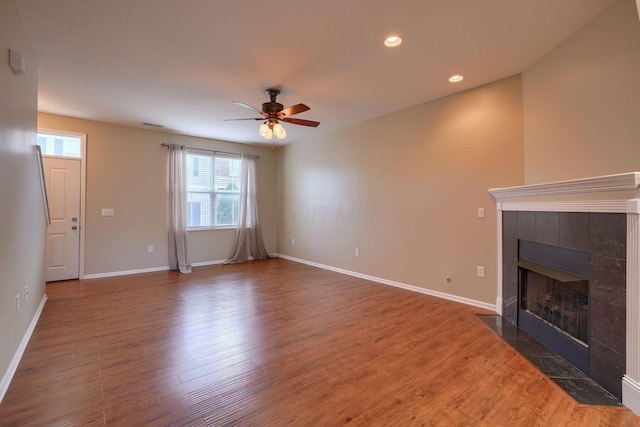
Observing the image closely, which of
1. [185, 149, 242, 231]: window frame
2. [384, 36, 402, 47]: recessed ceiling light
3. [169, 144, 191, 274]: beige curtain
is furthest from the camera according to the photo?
[185, 149, 242, 231]: window frame

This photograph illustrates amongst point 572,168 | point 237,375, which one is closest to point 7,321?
point 237,375

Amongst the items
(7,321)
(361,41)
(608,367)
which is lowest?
(608,367)

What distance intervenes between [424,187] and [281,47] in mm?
2559

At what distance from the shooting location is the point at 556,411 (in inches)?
64.9

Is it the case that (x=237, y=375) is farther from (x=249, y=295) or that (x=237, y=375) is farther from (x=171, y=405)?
(x=249, y=295)

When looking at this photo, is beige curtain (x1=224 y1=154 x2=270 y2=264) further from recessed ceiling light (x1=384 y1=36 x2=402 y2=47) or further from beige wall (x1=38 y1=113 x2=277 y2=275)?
recessed ceiling light (x1=384 y1=36 x2=402 y2=47)

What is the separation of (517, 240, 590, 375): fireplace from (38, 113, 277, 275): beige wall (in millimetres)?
5506

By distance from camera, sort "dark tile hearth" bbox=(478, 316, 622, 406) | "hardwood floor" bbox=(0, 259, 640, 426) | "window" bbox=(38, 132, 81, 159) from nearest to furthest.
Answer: "hardwood floor" bbox=(0, 259, 640, 426)
"dark tile hearth" bbox=(478, 316, 622, 406)
"window" bbox=(38, 132, 81, 159)

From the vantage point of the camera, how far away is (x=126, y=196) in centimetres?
502

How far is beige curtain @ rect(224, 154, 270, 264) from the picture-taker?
6.22 meters

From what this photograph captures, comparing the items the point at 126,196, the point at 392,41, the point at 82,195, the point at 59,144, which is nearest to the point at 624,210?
the point at 392,41

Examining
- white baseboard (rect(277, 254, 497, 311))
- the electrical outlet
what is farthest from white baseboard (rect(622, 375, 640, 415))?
the electrical outlet

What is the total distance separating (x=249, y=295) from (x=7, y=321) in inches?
90.7

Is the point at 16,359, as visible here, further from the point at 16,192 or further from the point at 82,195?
the point at 82,195
